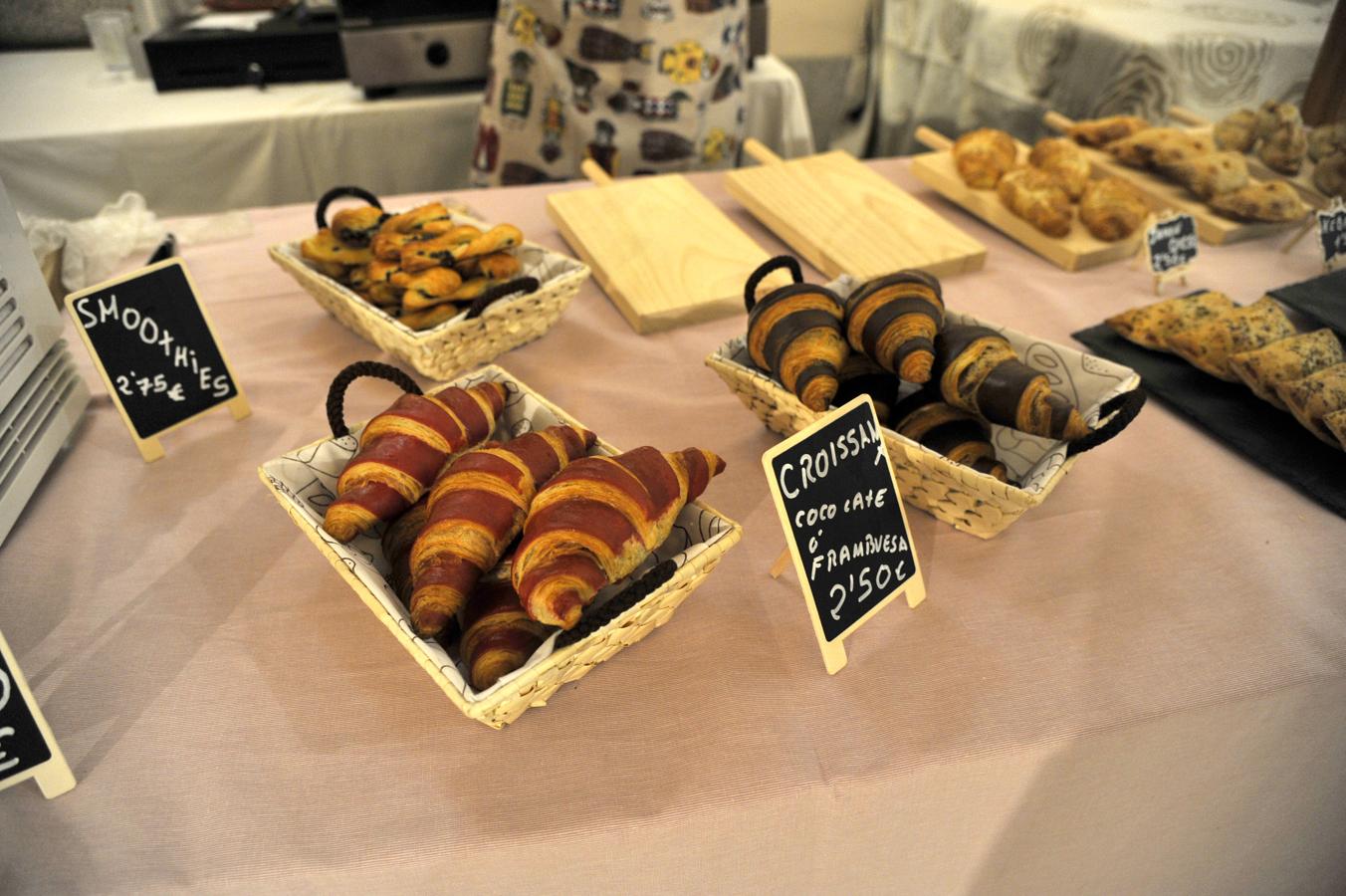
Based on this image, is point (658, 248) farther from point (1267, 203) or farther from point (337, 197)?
point (1267, 203)

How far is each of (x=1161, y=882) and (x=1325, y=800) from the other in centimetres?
16

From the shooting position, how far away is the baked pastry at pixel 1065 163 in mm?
1384

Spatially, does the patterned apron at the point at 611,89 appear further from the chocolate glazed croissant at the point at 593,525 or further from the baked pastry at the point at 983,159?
the chocolate glazed croissant at the point at 593,525

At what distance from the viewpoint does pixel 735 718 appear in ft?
2.11

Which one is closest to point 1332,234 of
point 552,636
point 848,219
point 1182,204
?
point 1182,204

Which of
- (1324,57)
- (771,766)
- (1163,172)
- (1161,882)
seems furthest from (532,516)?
(1324,57)

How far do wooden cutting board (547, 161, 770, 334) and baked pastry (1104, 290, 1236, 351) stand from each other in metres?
0.49

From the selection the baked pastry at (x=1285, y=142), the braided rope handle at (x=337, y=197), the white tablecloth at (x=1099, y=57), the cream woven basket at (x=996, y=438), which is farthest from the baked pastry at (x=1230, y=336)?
the braided rope handle at (x=337, y=197)

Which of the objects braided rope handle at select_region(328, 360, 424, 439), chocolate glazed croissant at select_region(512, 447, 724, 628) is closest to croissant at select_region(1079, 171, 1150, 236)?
chocolate glazed croissant at select_region(512, 447, 724, 628)

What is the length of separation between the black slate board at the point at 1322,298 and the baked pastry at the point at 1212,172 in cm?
28

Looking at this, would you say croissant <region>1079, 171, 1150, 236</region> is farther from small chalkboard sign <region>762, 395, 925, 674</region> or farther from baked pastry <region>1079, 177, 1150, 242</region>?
small chalkboard sign <region>762, 395, 925, 674</region>

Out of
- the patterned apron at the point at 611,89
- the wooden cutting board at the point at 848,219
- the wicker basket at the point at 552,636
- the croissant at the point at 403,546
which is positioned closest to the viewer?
the wicker basket at the point at 552,636

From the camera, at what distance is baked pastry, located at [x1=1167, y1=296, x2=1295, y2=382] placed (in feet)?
3.18

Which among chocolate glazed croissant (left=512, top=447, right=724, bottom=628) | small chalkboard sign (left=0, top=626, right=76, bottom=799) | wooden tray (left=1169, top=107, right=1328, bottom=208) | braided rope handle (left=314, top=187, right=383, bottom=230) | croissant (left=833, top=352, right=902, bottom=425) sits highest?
braided rope handle (left=314, top=187, right=383, bottom=230)
